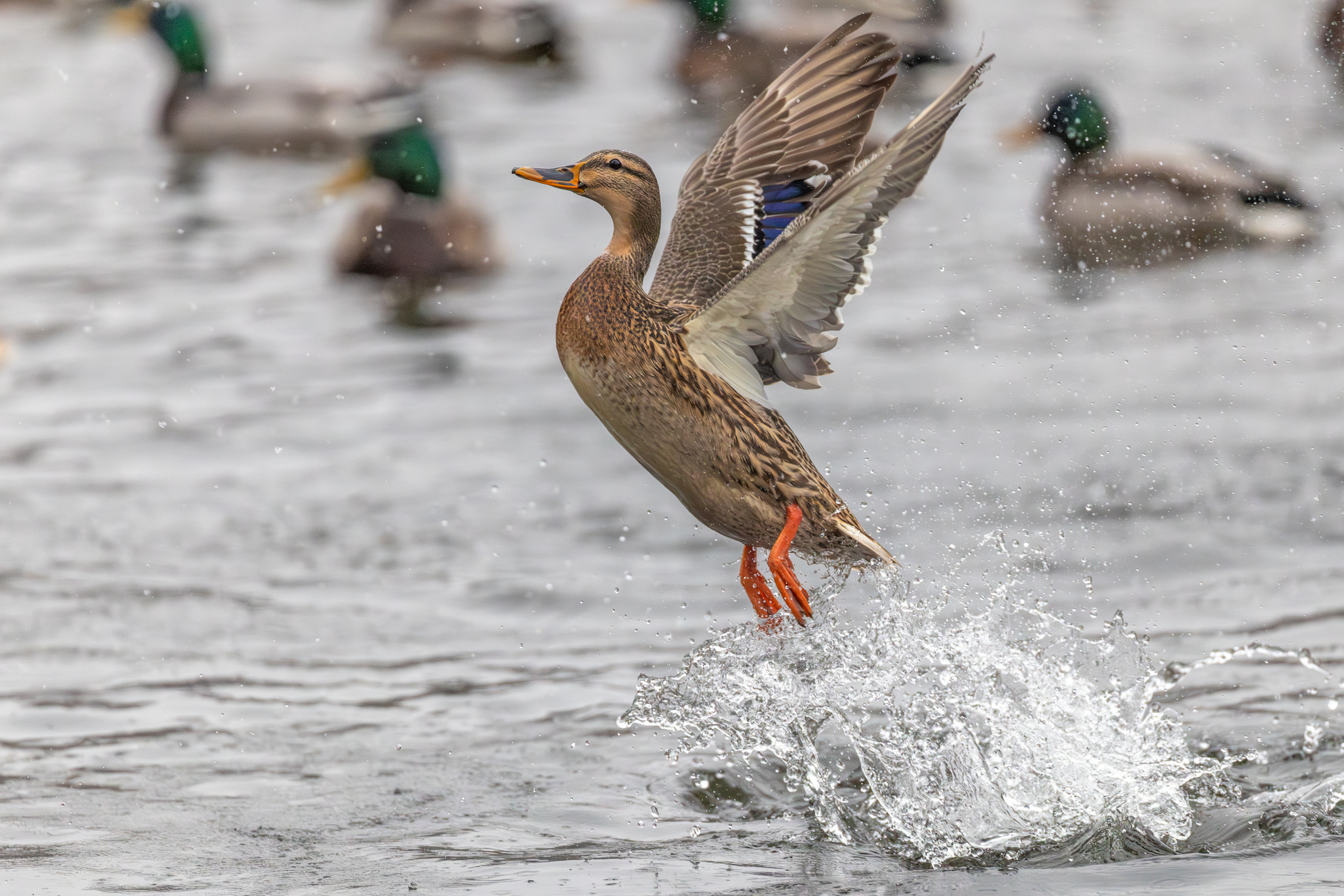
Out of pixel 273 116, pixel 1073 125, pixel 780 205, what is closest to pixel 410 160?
pixel 273 116

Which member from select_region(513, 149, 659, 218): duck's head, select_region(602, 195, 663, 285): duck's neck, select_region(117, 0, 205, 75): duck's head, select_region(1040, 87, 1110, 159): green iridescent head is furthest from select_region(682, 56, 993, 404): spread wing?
select_region(117, 0, 205, 75): duck's head

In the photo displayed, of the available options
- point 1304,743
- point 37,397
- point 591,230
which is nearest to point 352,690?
point 1304,743

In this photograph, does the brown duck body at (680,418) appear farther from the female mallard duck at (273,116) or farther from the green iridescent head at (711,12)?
the green iridescent head at (711,12)

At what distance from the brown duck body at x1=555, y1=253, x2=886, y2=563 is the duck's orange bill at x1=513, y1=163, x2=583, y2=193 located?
19cm

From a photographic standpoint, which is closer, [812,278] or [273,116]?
[812,278]

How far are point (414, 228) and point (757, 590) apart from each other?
6.68 metres

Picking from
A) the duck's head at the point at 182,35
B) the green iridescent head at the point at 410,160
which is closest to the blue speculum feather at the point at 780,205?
the green iridescent head at the point at 410,160

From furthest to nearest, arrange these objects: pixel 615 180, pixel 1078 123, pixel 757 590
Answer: pixel 1078 123 → pixel 757 590 → pixel 615 180

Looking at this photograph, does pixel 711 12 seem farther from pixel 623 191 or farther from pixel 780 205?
pixel 623 191

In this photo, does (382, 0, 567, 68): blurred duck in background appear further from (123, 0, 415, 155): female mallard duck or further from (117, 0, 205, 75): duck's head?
(117, 0, 205, 75): duck's head

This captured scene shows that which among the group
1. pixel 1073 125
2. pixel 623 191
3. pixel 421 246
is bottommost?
pixel 421 246

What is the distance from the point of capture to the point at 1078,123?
11773 millimetres

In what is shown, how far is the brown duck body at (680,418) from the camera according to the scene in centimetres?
451

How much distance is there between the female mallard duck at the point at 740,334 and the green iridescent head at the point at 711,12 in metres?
10.6
